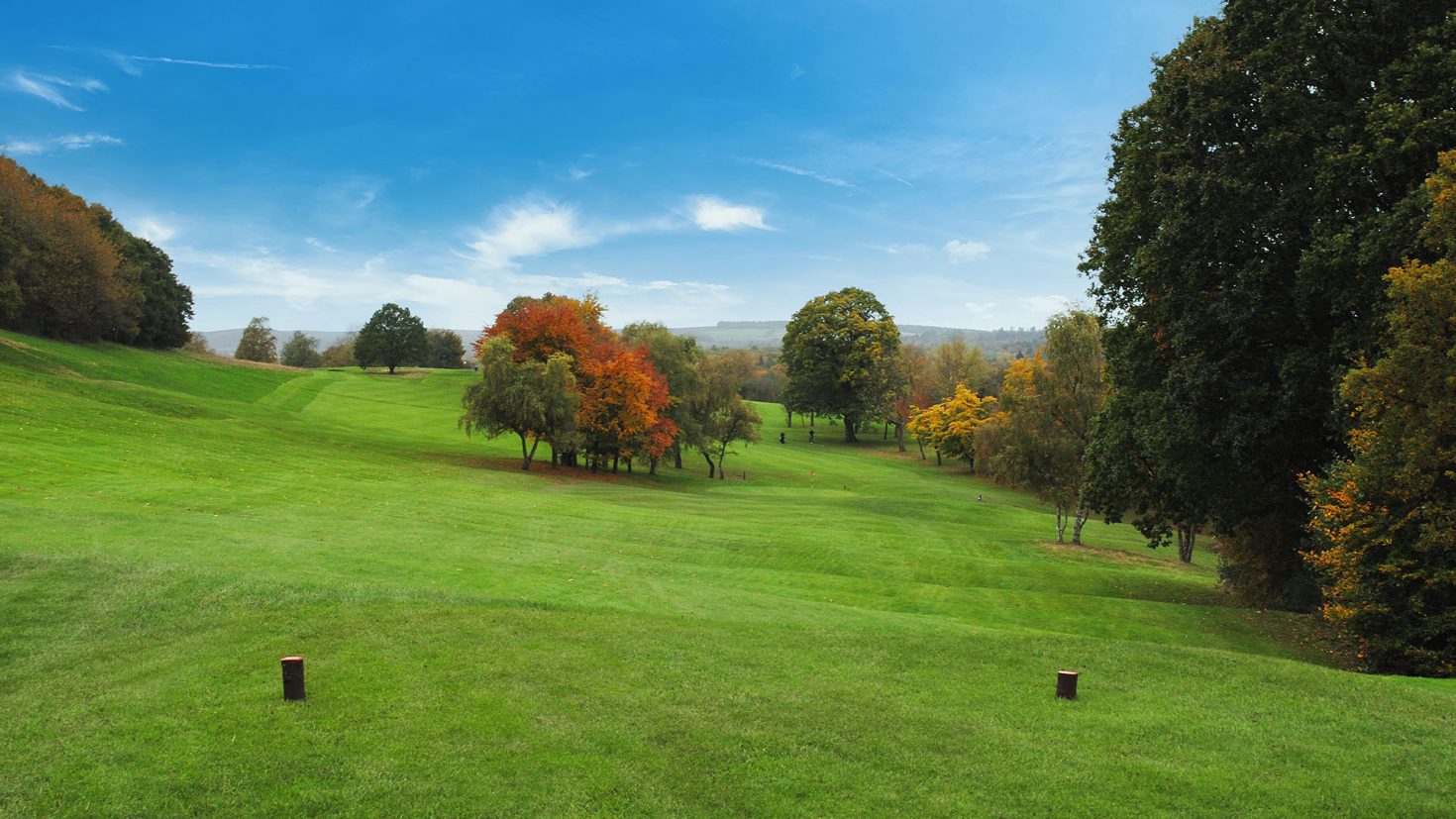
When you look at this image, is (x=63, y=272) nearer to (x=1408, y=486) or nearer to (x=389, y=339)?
(x=389, y=339)

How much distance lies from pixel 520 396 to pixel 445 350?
100 m

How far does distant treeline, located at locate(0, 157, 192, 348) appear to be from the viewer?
5416 centimetres

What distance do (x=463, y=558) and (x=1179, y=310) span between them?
20623 mm

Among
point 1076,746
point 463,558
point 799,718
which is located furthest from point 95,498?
point 1076,746

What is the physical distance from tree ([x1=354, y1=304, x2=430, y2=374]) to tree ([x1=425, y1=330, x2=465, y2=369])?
30799 mm

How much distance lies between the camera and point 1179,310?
867 inches

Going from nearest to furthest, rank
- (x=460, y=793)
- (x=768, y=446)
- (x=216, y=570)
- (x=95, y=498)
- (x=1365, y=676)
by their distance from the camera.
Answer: (x=460, y=793), (x=1365, y=676), (x=216, y=570), (x=95, y=498), (x=768, y=446)

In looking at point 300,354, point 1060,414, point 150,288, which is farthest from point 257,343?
point 1060,414

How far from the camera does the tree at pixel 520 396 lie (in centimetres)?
4803

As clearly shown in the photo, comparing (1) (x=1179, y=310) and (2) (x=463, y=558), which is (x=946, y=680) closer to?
(2) (x=463, y=558)

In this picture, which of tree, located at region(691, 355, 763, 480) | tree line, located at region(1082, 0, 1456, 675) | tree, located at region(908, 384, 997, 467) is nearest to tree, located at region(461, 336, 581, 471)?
tree, located at region(691, 355, 763, 480)

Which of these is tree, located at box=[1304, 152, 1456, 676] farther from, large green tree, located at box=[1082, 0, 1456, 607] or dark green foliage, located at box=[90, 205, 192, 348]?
dark green foliage, located at box=[90, 205, 192, 348]

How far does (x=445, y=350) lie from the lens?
140625 mm

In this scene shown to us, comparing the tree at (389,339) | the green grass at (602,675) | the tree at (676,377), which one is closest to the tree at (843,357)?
the tree at (676,377)
